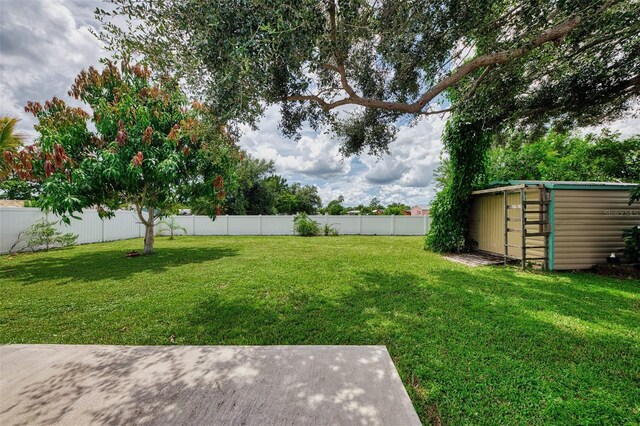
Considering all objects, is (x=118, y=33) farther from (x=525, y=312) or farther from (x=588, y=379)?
(x=525, y=312)

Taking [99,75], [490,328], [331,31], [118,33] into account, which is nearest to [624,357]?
[490,328]

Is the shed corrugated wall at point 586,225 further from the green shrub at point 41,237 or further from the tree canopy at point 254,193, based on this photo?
the green shrub at point 41,237

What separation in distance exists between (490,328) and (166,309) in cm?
417

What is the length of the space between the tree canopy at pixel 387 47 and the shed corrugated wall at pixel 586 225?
2.14 m

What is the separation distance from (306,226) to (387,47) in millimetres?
10592

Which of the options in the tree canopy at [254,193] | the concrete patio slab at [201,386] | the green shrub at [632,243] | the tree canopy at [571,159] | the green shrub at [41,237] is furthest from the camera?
the tree canopy at [254,193]

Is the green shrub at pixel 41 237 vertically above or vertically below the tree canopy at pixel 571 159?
below

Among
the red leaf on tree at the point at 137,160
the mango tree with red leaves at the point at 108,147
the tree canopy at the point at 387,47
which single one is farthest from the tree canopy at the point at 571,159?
the red leaf on tree at the point at 137,160

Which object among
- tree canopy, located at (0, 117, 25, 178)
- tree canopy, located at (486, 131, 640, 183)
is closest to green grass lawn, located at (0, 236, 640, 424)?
tree canopy, located at (0, 117, 25, 178)

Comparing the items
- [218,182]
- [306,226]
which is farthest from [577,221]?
[306,226]

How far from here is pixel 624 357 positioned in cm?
243

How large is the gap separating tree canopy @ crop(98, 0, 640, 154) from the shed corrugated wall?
2137mm

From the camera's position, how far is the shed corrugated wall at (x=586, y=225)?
596 cm

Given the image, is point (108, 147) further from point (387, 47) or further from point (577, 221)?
point (577, 221)
